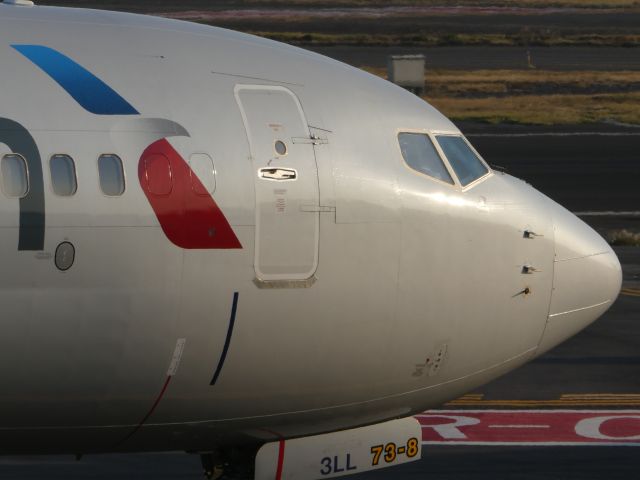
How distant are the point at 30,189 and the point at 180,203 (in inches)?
49.1

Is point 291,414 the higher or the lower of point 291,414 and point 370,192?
the lower

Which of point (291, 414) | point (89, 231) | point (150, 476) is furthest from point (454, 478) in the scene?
point (89, 231)

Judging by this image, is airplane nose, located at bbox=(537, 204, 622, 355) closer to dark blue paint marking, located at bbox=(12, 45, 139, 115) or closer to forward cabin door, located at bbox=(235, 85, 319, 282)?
forward cabin door, located at bbox=(235, 85, 319, 282)

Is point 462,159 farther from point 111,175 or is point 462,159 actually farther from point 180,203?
point 111,175

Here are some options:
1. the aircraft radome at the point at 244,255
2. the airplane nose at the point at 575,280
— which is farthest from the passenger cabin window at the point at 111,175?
the airplane nose at the point at 575,280

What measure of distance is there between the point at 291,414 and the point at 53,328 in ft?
8.24

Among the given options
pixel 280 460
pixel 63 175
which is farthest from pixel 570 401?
pixel 63 175

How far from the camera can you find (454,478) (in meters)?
17.5

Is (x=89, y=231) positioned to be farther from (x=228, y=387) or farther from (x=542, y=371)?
(x=542, y=371)

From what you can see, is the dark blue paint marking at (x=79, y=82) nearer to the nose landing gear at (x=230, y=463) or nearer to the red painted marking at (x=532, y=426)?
the nose landing gear at (x=230, y=463)

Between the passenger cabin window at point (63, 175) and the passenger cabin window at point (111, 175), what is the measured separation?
229 millimetres

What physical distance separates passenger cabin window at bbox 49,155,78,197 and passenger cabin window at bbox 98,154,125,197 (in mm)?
229

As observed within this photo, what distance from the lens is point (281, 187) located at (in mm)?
12445

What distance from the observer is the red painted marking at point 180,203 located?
1180cm
